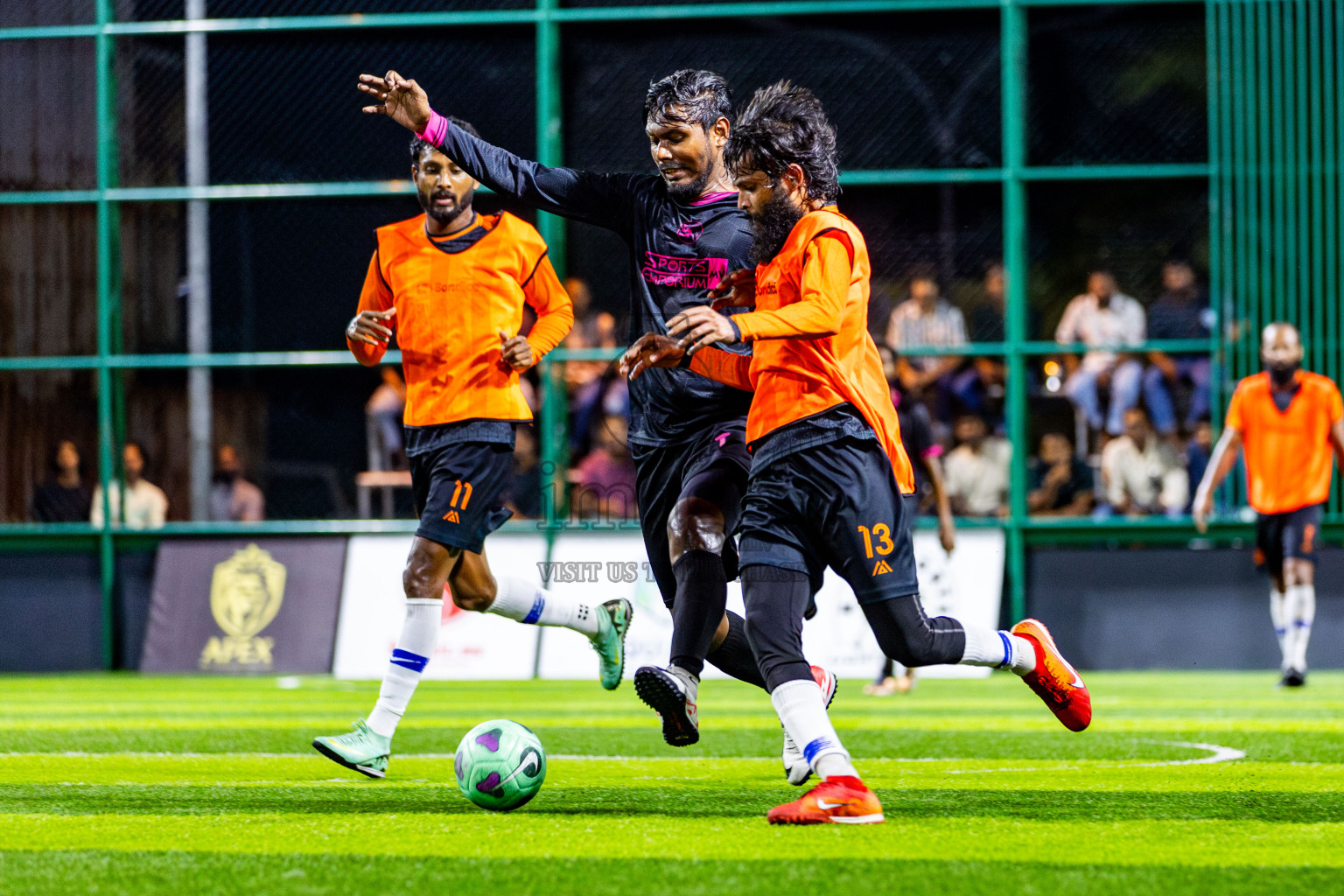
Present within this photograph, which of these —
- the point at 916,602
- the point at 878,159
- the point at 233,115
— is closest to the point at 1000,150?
the point at 878,159

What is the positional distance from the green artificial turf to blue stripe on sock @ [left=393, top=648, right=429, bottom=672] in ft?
1.28

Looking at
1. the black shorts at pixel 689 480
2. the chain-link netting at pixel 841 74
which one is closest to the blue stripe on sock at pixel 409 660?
the black shorts at pixel 689 480

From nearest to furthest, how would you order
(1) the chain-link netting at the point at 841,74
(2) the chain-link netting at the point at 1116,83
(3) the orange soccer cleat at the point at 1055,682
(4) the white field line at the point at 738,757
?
(3) the orange soccer cleat at the point at 1055,682
(4) the white field line at the point at 738,757
(2) the chain-link netting at the point at 1116,83
(1) the chain-link netting at the point at 841,74

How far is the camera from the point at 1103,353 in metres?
14.3

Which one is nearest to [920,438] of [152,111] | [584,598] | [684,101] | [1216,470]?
[1216,470]

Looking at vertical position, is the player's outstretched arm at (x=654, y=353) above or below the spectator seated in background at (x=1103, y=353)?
below

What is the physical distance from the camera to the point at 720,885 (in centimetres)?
363

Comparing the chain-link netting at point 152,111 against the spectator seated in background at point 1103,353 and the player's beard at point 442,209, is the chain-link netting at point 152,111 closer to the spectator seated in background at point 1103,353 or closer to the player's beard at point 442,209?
the spectator seated in background at point 1103,353

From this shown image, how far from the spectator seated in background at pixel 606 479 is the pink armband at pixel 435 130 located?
8.67 meters

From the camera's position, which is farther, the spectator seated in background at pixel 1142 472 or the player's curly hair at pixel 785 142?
the spectator seated in background at pixel 1142 472

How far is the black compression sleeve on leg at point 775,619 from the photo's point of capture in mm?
4672

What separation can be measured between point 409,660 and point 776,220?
243 cm

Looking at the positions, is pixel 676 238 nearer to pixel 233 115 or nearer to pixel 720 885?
pixel 720 885

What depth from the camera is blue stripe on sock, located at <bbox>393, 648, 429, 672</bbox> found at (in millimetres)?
6312
